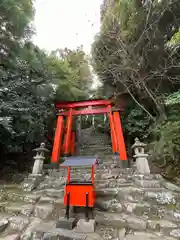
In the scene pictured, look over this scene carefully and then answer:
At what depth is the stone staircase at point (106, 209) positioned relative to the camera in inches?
105

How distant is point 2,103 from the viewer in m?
4.76

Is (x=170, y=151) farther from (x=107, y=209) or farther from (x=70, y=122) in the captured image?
(x=70, y=122)

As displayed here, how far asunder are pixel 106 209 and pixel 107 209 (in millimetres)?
22

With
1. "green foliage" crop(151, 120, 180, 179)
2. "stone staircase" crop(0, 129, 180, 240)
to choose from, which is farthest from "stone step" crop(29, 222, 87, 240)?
"green foliage" crop(151, 120, 180, 179)

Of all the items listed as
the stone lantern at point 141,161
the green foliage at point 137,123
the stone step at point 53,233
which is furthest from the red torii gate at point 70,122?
the stone step at point 53,233

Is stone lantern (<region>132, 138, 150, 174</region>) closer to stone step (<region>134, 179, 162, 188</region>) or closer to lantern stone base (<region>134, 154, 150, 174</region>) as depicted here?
lantern stone base (<region>134, 154, 150, 174</region>)

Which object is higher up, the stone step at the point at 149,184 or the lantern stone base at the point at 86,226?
the stone step at the point at 149,184

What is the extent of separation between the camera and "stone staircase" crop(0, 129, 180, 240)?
8.77ft

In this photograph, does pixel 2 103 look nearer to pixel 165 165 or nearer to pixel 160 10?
pixel 165 165

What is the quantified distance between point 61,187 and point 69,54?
10883 millimetres

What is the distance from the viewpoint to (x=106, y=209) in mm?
3406

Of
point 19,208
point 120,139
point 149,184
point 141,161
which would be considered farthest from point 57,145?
point 149,184

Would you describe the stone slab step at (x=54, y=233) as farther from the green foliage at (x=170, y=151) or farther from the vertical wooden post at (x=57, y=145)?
the green foliage at (x=170, y=151)

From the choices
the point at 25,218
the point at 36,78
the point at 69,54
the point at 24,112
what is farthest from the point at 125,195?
the point at 69,54
